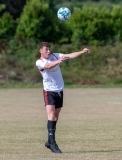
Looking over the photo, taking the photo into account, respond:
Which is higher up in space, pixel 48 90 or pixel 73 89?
pixel 48 90

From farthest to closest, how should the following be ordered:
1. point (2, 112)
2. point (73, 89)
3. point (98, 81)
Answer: point (98, 81) < point (73, 89) < point (2, 112)

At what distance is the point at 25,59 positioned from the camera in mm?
32594

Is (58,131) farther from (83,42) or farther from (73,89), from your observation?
(83,42)

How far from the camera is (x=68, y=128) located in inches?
541

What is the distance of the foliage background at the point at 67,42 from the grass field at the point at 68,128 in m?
6.42

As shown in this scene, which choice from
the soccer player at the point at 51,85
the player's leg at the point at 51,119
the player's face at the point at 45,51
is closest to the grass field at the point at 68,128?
the player's leg at the point at 51,119

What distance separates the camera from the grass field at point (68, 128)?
984 centimetres

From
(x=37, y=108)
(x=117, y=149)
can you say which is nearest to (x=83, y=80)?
(x=37, y=108)

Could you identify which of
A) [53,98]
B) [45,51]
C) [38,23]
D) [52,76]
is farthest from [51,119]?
[38,23]

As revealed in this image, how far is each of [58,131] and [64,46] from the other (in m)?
21.0

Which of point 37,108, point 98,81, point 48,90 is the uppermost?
point 48,90

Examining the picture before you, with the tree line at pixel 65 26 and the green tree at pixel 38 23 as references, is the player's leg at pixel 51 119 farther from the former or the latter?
the green tree at pixel 38 23

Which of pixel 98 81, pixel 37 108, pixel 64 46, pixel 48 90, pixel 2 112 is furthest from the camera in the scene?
pixel 64 46

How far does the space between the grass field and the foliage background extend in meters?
6.42
